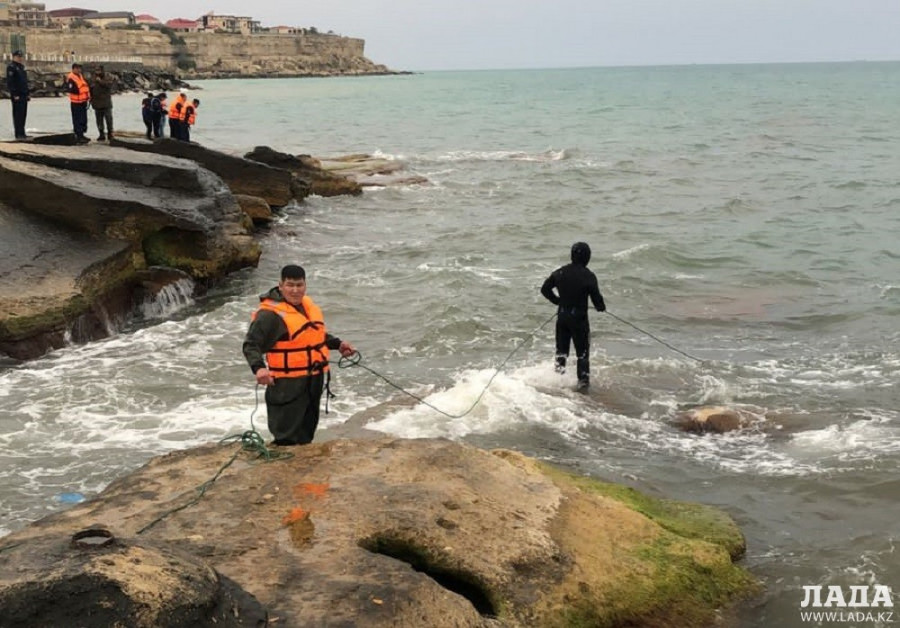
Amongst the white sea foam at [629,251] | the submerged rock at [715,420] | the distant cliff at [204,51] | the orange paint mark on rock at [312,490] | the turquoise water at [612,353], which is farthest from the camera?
the distant cliff at [204,51]

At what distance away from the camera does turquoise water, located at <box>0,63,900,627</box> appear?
8.45m

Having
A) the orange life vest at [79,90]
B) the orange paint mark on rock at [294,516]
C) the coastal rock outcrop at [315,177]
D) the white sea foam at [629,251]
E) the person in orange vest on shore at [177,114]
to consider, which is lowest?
the white sea foam at [629,251]

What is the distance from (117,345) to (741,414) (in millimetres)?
8310

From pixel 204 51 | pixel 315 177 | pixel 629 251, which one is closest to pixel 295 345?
pixel 629 251

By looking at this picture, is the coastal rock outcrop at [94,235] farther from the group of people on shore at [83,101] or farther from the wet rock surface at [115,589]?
the wet rock surface at [115,589]

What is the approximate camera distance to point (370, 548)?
5.30 metres

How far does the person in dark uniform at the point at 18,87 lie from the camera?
19719 mm

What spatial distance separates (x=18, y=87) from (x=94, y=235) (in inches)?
300

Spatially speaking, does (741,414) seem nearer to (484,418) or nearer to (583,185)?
(484,418)

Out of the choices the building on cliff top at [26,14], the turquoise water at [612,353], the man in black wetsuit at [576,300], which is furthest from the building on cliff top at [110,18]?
the man in black wetsuit at [576,300]

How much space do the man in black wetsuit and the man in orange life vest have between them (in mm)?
4464

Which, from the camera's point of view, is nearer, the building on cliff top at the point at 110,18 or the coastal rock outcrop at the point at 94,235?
the coastal rock outcrop at the point at 94,235

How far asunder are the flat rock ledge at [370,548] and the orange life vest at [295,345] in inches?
22.2

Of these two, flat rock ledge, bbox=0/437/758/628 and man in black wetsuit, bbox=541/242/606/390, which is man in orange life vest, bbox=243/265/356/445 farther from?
man in black wetsuit, bbox=541/242/606/390
